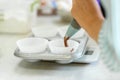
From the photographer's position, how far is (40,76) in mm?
606

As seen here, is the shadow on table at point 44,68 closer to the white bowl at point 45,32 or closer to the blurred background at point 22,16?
the white bowl at point 45,32

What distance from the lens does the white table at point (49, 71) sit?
0.60m

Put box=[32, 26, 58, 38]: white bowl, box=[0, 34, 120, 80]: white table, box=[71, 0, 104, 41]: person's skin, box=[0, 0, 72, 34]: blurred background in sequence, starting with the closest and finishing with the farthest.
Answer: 1. box=[71, 0, 104, 41]: person's skin
2. box=[0, 34, 120, 80]: white table
3. box=[32, 26, 58, 38]: white bowl
4. box=[0, 0, 72, 34]: blurred background

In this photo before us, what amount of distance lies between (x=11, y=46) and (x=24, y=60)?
0.12 m

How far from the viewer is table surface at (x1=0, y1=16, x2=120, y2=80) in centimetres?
60

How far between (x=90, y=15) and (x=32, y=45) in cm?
24

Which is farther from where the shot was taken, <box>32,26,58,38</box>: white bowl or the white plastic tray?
<box>32,26,58,38</box>: white bowl

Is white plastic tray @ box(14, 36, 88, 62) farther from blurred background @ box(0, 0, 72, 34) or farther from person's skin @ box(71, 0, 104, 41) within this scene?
blurred background @ box(0, 0, 72, 34)

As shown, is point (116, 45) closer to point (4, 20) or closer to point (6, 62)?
point (6, 62)

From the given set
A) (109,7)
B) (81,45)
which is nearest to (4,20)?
(81,45)

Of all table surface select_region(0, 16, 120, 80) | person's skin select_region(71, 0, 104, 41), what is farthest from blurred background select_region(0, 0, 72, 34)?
person's skin select_region(71, 0, 104, 41)

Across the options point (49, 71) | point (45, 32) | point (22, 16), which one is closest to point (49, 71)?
point (49, 71)

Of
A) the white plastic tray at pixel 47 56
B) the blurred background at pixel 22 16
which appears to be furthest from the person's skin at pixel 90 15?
the blurred background at pixel 22 16

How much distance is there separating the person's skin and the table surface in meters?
0.13
